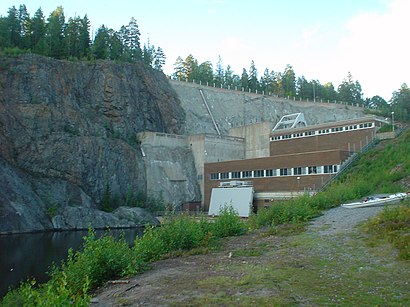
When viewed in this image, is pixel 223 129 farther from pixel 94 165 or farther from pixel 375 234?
pixel 375 234

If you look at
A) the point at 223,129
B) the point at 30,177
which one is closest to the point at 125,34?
the point at 223,129

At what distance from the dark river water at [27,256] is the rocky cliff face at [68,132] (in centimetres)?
807

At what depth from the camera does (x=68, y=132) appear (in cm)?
6122

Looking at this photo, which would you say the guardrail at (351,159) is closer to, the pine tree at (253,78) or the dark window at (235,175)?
the dark window at (235,175)

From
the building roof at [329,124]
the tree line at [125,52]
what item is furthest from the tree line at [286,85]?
the building roof at [329,124]

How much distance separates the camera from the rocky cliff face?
51188 millimetres

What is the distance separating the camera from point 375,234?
588 inches

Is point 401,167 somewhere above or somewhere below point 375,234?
above

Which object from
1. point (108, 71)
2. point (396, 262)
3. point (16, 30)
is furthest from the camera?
point (16, 30)

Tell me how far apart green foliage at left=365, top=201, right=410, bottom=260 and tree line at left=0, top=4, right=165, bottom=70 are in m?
68.9

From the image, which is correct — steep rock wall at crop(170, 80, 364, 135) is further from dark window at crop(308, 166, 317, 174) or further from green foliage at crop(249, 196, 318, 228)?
green foliage at crop(249, 196, 318, 228)

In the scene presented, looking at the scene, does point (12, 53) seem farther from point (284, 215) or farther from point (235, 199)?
point (284, 215)

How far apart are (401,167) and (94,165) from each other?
41.2 m

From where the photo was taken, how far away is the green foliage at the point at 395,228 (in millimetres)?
12461
